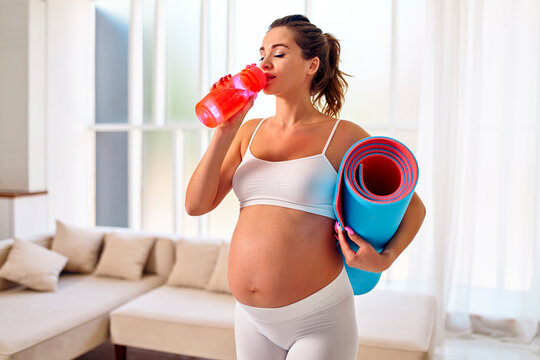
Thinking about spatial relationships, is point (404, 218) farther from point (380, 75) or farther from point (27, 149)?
point (27, 149)

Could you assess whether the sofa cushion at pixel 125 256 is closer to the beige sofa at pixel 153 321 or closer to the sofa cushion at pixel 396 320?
the beige sofa at pixel 153 321

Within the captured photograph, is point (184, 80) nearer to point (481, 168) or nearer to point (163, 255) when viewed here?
point (163, 255)

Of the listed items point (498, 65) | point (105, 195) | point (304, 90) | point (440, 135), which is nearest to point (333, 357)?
point (304, 90)

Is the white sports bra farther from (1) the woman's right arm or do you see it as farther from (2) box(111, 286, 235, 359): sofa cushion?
(2) box(111, 286, 235, 359): sofa cushion

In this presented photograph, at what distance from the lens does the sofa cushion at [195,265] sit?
10.7 ft

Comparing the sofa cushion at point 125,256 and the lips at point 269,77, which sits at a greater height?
the lips at point 269,77

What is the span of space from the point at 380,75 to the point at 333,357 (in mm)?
3080

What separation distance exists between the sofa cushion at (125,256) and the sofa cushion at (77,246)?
9 centimetres

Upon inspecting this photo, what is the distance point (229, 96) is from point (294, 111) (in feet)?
0.66

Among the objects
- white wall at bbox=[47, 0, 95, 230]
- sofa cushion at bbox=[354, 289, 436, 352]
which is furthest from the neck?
white wall at bbox=[47, 0, 95, 230]

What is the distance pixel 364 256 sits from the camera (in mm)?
1020

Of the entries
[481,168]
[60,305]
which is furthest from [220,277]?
[481,168]

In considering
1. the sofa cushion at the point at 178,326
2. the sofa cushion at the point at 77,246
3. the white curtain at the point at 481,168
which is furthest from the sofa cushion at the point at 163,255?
the white curtain at the point at 481,168

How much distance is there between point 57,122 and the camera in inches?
176
